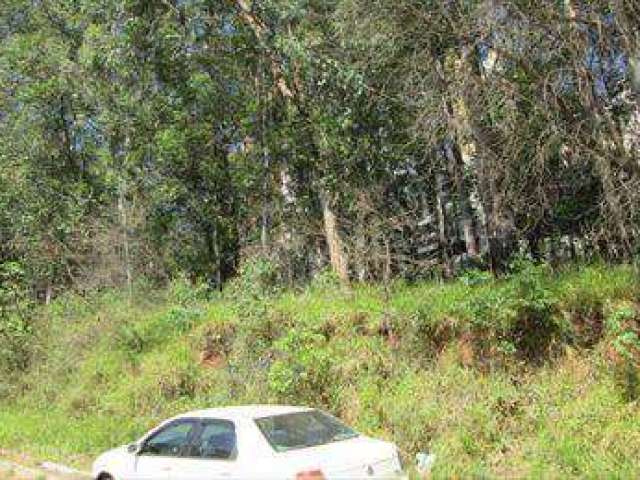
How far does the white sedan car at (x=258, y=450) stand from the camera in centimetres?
830

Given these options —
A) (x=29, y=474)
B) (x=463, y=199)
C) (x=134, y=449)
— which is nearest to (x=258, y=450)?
(x=134, y=449)

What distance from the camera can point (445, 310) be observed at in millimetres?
14023

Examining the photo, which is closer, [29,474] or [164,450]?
[164,450]

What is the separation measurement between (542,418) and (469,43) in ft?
19.0

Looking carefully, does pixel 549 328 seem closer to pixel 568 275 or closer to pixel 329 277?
pixel 568 275

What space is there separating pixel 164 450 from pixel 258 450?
5.67ft

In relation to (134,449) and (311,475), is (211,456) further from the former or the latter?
(134,449)

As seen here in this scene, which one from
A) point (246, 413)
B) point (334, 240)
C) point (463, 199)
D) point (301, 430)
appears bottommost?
point (301, 430)

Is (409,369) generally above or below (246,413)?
below

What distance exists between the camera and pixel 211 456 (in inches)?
356

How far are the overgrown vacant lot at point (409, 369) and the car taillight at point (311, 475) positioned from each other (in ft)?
9.80

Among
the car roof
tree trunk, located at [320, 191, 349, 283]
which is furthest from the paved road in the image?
tree trunk, located at [320, 191, 349, 283]

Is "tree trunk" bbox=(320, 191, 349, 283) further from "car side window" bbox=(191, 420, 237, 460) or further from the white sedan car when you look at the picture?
"car side window" bbox=(191, 420, 237, 460)

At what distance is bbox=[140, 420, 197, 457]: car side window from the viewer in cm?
959
